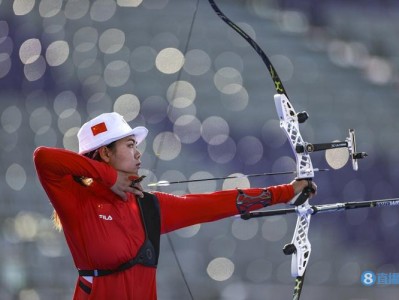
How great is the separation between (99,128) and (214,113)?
2.10 metres

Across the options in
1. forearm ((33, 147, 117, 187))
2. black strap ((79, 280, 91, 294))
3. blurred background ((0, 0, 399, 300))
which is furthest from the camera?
blurred background ((0, 0, 399, 300))

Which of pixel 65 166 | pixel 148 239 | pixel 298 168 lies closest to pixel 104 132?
pixel 65 166

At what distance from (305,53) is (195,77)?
654 mm

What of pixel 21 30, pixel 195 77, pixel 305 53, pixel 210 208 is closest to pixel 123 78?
pixel 195 77

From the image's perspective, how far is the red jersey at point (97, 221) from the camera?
2252 millimetres

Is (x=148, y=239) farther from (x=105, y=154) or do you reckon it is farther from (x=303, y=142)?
(x=303, y=142)

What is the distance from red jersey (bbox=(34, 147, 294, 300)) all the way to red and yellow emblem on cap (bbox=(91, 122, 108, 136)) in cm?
16

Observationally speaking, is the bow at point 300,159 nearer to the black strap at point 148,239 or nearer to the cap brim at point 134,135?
the black strap at point 148,239

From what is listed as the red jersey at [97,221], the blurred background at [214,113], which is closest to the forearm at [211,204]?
the red jersey at [97,221]

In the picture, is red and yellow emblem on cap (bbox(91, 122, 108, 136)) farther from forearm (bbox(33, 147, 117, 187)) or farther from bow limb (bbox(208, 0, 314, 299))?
bow limb (bbox(208, 0, 314, 299))

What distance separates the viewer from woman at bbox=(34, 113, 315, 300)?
2273 mm

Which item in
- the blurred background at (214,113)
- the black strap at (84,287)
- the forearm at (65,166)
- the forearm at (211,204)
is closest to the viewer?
the forearm at (65,166)

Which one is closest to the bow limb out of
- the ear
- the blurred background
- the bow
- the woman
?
the bow

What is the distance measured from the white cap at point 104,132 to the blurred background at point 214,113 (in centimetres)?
→ 175
